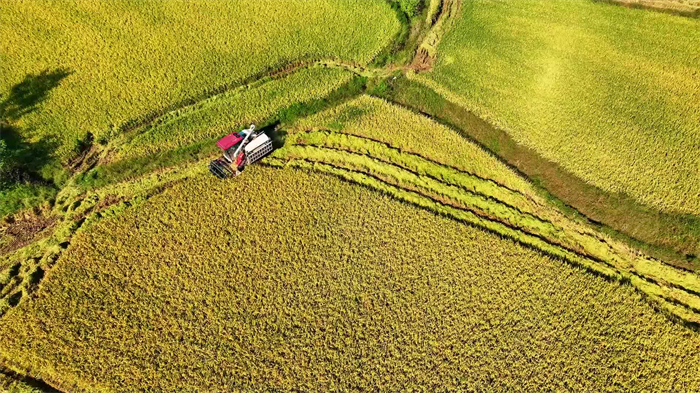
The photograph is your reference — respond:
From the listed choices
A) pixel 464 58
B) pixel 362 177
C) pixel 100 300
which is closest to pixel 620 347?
pixel 362 177

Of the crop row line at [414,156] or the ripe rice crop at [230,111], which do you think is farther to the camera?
the ripe rice crop at [230,111]

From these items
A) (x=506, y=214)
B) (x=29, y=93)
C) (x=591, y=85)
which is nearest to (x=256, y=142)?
(x=506, y=214)

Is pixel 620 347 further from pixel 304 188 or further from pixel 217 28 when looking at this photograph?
pixel 217 28

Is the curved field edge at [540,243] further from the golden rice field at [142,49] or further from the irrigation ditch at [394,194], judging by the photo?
the golden rice field at [142,49]

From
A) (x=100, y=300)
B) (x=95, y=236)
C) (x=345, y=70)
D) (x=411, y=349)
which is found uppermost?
(x=345, y=70)

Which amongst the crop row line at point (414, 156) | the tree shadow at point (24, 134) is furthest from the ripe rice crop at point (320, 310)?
the tree shadow at point (24, 134)
